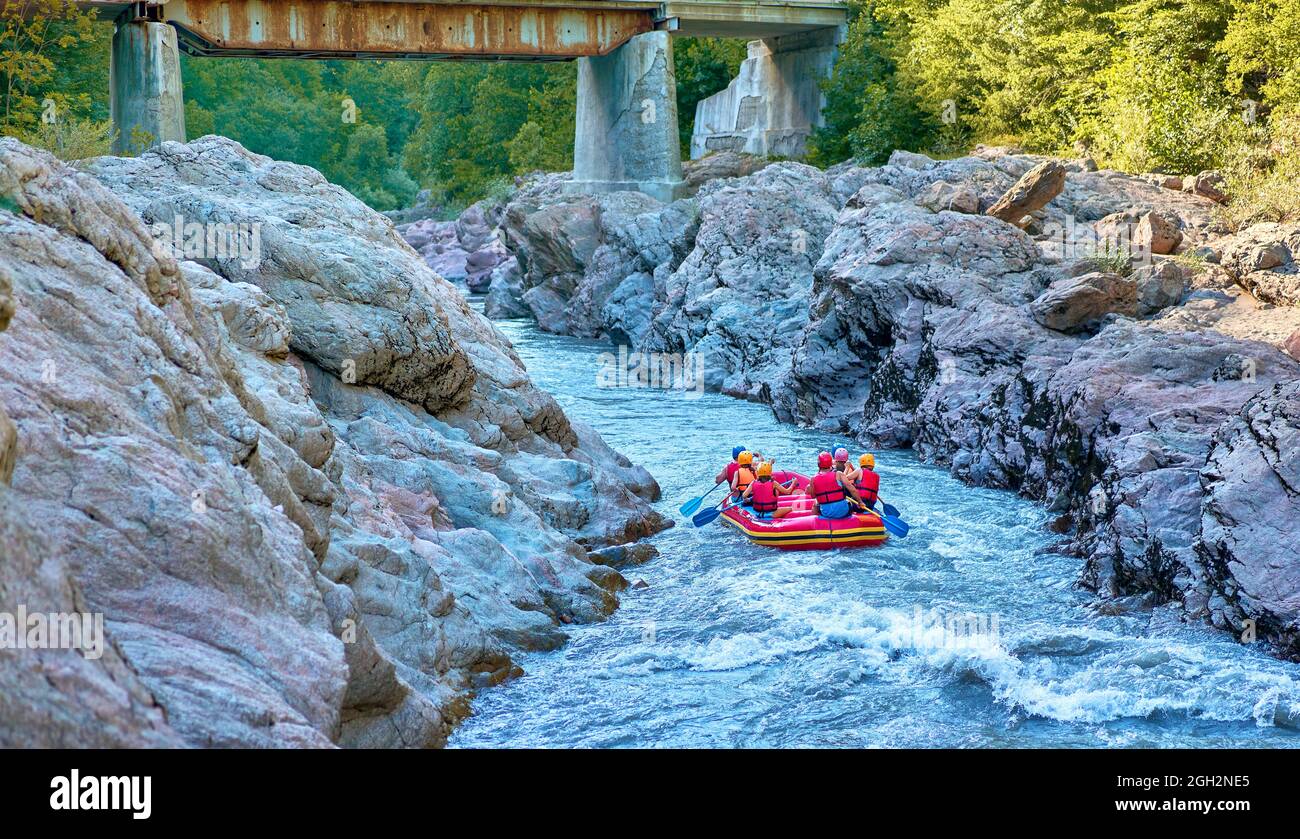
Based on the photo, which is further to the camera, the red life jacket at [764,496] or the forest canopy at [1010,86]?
the forest canopy at [1010,86]

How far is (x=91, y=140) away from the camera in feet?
62.3

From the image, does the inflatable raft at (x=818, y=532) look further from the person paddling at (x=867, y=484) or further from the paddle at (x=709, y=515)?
the paddle at (x=709, y=515)

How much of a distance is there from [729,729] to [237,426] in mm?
4066

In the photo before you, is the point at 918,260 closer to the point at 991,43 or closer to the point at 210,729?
the point at 991,43

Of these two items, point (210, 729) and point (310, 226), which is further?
point (310, 226)

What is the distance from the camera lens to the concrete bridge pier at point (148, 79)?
1086 inches

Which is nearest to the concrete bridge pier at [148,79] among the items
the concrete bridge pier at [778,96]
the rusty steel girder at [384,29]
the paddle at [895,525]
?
the rusty steel girder at [384,29]

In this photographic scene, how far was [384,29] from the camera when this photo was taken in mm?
30781

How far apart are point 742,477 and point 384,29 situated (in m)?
18.5

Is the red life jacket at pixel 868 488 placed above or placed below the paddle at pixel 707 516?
above

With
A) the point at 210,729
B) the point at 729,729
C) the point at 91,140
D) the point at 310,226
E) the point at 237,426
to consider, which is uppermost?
the point at 91,140
